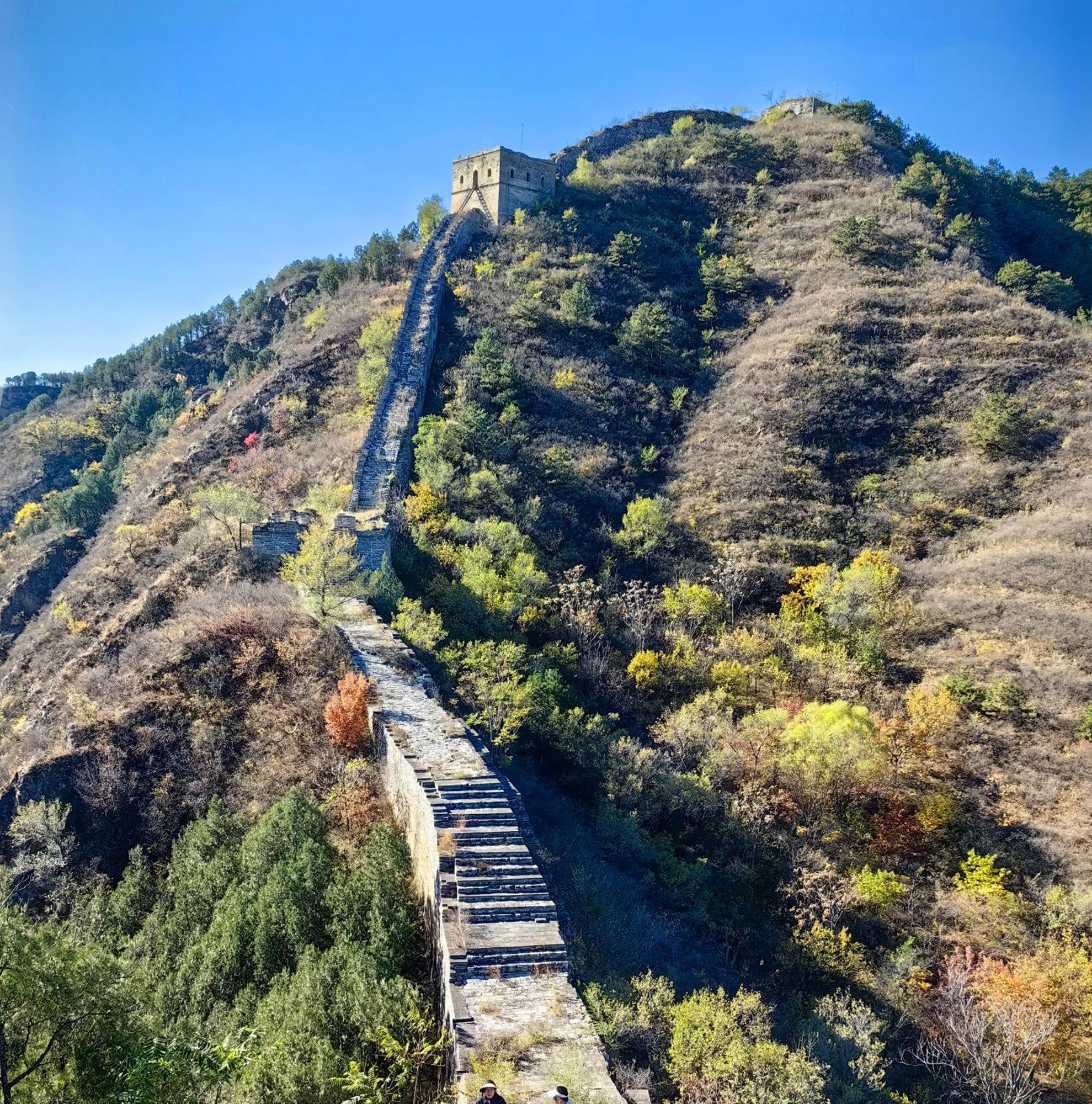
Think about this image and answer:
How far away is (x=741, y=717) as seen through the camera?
22.6m

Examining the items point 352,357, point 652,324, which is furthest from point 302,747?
point 652,324

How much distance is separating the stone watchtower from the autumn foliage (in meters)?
36.4

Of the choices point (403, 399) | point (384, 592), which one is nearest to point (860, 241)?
point (403, 399)

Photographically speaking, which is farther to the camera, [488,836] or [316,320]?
[316,320]

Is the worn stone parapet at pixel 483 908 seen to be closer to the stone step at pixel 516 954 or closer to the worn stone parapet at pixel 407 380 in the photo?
the stone step at pixel 516 954

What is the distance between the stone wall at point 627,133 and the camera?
173 feet

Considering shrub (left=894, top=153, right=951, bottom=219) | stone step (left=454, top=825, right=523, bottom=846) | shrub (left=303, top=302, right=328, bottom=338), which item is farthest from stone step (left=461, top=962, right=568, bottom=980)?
shrub (left=894, top=153, right=951, bottom=219)

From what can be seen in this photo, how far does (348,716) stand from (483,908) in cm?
601

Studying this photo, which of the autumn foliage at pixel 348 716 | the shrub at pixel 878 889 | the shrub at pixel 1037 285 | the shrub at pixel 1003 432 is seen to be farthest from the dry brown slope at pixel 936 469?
the autumn foliage at pixel 348 716

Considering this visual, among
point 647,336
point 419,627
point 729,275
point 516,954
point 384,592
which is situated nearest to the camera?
point 516,954

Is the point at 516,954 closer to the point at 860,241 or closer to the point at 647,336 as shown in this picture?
the point at 647,336

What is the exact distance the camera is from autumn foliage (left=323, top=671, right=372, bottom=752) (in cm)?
1548

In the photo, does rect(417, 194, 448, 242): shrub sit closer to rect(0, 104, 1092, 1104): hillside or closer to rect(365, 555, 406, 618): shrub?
rect(0, 104, 1092, 1104): hillside

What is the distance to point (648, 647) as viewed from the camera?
25.2m
